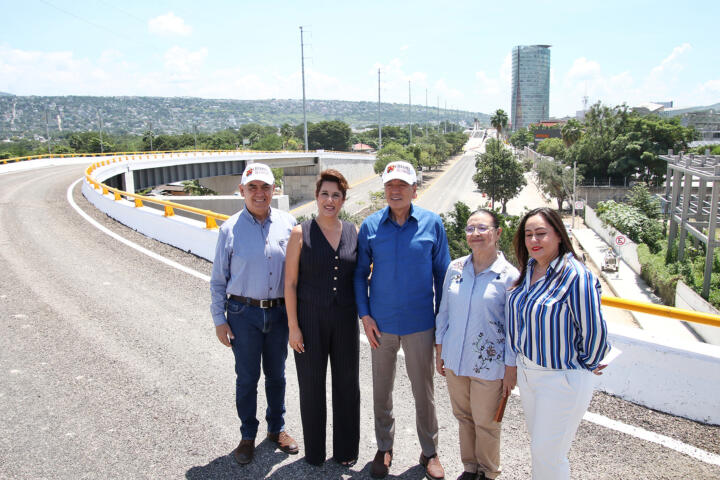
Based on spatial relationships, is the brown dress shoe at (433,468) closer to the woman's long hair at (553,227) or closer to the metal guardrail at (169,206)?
the woman's long hair at (553,227)

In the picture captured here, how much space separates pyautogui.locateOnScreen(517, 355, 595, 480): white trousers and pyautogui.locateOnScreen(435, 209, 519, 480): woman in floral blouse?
231 millimetres

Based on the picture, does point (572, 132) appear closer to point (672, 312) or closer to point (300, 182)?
point (300, 182)

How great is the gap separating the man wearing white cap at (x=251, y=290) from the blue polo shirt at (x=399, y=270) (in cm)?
62

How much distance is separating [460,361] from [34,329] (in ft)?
17.2

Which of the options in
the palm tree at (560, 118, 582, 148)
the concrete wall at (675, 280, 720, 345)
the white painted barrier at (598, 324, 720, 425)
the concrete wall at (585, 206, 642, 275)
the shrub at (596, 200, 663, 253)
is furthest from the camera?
the palm tree at (560, 118, 582, 148)

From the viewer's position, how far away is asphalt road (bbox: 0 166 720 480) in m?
3.54

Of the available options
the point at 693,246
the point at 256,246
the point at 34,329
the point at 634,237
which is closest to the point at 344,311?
the point at 256,246

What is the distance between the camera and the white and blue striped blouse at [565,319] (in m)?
2.70

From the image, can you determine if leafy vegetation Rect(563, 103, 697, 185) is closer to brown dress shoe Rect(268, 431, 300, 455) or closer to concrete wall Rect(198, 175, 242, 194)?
concrete wall Rect(198, 175, 242, 194)

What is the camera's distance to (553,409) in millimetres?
2805

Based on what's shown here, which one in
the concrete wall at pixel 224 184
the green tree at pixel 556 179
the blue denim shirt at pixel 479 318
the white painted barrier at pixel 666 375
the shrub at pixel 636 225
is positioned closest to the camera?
the blue denim shirt at pixel 479 318

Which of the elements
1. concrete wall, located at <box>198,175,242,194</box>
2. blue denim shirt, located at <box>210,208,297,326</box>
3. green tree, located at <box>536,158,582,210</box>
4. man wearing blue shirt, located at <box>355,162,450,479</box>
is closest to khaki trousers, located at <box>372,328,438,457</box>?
man wearing blue shirt, located at <box>355,162,450,479</box>

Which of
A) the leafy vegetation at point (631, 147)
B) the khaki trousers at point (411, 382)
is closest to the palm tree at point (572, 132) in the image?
the leafy vegetation at point (631, 147)

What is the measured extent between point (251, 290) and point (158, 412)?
148cm
